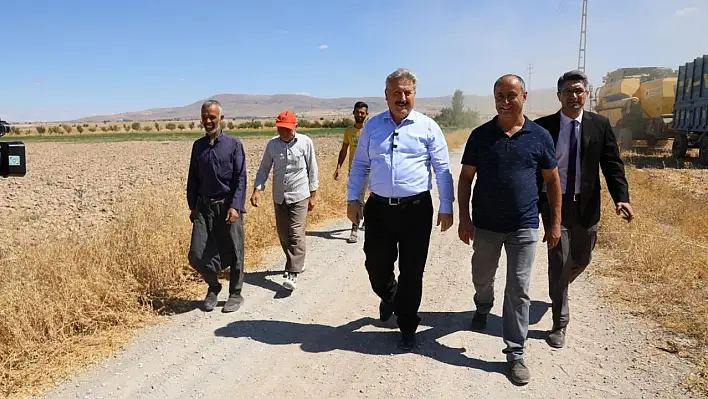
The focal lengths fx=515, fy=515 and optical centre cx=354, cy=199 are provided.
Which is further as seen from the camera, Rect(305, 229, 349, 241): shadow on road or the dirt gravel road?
Rect(305, 229, 349, 241): shadow on road

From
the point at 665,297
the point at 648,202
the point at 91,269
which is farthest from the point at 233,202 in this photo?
the point at 648,202

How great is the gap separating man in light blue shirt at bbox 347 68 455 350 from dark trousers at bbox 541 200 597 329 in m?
0.91

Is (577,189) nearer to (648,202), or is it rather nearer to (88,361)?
(88,361)

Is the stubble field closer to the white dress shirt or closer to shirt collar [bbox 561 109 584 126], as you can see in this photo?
the white dress shirt

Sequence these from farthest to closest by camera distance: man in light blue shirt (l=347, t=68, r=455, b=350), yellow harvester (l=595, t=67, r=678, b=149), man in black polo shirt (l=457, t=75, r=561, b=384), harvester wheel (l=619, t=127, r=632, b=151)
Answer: harvester wheel (l=619, t=127, r=632, b=151)
yellow harvester (l=595, t=67, r=678, b=149)
man in light blue shirt (l=347, t=68, r=455, b=350)
man in black polo shirt (l=457, t=75, r=561, b=384)

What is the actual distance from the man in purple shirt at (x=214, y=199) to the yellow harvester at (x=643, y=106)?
64.5 ft

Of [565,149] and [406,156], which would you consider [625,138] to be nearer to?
[565,149]

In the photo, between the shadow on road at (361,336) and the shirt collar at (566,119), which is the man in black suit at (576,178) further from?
the shadow on road at (361,336)

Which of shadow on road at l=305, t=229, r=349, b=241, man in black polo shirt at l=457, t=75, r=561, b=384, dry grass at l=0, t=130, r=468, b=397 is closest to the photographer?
man in black polo shirt at l=457, t=75, r=561, b=384

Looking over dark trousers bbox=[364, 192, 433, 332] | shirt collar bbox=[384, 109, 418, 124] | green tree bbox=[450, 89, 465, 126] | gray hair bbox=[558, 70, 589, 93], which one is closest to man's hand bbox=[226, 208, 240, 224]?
dark trousers bbox=[364, 192, 433, 332]

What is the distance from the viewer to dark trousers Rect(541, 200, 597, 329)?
400 cm

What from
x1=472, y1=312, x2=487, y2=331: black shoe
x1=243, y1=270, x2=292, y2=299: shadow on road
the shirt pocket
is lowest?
x1=243, y1=270, x2=292, y2=299: shadow on road

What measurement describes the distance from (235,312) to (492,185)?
8.64 ft

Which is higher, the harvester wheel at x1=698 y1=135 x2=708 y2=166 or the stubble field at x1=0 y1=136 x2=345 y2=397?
the harvester wheel at x1=698 y1=135 x2=708 y2=166
